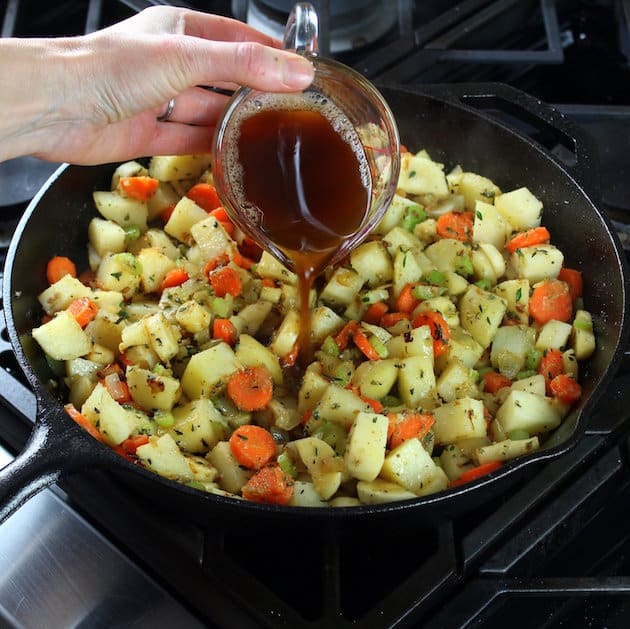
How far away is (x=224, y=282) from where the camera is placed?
2.07 meters

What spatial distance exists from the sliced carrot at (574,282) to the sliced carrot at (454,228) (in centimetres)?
28

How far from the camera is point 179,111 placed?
2150 millimetres

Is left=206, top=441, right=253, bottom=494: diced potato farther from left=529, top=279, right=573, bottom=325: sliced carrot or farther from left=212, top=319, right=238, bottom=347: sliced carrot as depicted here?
left=529, top=279, right=573, bottom=325: sliced carrot

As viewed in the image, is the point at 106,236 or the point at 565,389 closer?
the point at 565,389

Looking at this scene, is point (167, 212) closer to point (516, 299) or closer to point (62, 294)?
point (62, 294)

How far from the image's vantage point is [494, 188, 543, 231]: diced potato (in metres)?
2.25

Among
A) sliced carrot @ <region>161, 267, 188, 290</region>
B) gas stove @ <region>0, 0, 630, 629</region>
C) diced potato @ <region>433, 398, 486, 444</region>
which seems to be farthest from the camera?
sliced carrot @ <region>161, 267, 188, 290</region>

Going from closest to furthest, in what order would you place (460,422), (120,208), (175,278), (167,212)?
1. (460,422)
2. (175,278)
3. (120,208)
4. (167,212)

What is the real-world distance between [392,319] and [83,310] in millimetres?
772

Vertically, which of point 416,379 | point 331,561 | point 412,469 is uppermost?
point 416,379

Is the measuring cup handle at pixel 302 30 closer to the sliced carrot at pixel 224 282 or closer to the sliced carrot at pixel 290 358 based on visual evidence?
the sliced carrot at pixel 224 282

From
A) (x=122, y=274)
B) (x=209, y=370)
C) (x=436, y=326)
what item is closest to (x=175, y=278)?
(x=122, y=274)

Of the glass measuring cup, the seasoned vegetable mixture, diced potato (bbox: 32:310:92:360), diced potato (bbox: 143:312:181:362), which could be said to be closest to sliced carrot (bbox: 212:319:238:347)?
the seasoned vegetable mixture

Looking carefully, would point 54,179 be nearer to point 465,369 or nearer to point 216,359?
point 216,359
